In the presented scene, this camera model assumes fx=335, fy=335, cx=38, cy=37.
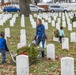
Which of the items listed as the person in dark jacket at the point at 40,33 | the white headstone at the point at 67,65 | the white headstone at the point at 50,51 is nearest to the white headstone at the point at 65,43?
the person in dark jacket at the point at 40,33

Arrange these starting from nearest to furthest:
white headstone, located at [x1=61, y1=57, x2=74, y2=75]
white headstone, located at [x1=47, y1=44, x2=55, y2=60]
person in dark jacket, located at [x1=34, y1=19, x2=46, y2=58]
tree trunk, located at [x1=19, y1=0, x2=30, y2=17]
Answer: white headstone, located at [x1=61, y1=57, x2=74, y2=75], white headstone, located at [x1=47, y1=44, x2=55, y2=60], person in dark jacket, located at [x1=34, y1=19, x2=46, y2=58], tree trunk, located at [x1=19, y1=0, x2=30, y2=17]

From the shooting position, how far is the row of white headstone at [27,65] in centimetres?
838

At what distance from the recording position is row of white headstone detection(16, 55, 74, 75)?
8.38 meters

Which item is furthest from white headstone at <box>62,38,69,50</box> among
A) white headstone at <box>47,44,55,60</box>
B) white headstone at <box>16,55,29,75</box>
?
white headstone at <box>16,55,29,75</box>

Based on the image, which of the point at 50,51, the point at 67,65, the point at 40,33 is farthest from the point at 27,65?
the point at 40,33

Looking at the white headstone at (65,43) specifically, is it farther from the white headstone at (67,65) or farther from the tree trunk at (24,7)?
the tree trunk at (24,7)

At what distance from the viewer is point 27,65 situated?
29.8 feet

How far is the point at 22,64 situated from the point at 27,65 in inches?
6.0

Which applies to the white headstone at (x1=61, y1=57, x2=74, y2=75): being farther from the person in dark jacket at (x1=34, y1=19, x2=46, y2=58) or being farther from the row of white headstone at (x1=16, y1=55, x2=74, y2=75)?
the person in dark jacket at (x1=34, y1=19, x2=46, y2=58)

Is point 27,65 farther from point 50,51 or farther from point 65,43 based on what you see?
point 65,43

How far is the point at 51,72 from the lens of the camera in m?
9.92

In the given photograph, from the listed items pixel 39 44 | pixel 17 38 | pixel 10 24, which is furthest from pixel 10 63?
pixel 10 24

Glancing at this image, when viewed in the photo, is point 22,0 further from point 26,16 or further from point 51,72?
point 51,72

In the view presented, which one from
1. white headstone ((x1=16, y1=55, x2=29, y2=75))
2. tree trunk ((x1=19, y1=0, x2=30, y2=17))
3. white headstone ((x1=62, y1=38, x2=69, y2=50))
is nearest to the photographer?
white headstone ((x1=16, y1=55, x2=29, y2=75))
